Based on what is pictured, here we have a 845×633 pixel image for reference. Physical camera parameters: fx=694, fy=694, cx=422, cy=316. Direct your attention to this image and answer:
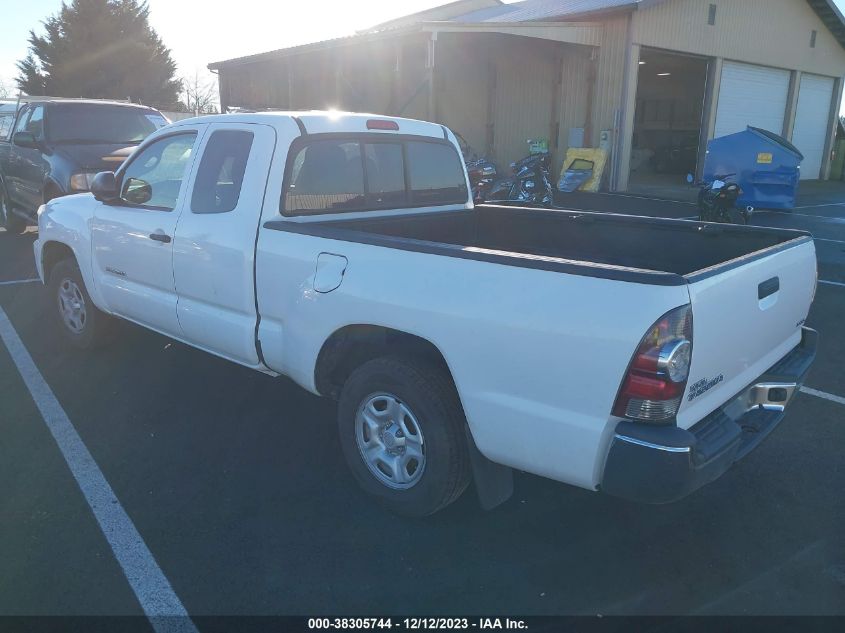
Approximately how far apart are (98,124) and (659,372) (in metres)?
10.5

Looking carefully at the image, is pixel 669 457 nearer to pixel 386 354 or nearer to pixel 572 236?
pixel 386 354

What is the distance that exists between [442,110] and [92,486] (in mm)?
20157

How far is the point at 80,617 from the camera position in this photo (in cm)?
281

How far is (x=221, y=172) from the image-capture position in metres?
4.31

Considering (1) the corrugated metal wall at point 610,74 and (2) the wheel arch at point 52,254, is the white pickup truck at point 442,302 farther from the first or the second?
(1) the corrugated metal wall at point 610,74

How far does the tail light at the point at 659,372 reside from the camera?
2512 mm

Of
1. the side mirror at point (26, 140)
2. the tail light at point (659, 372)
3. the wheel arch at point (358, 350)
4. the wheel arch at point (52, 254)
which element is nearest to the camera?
the tail light at point (659, 372)

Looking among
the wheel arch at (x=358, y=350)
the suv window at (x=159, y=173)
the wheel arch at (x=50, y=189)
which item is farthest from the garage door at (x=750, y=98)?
the wheel arch at (x=358, y=350)

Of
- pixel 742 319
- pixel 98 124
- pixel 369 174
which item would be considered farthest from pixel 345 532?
pixel 98 124

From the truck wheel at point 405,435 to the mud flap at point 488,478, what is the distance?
0.25 feet

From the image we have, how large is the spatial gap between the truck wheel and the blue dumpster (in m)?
13.4

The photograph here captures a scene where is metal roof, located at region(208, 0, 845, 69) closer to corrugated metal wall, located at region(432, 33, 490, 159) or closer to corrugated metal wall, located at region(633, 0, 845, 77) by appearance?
corrugated metal wall, located at region(633, 0, 845, 77)

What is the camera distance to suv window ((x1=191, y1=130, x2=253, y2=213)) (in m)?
4.15

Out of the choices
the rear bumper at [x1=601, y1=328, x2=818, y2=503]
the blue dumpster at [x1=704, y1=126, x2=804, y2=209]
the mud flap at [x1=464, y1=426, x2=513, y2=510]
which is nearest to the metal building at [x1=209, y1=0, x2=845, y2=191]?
the blue dumpster at [x1=704, y1=126, x2=804, y2=209]
